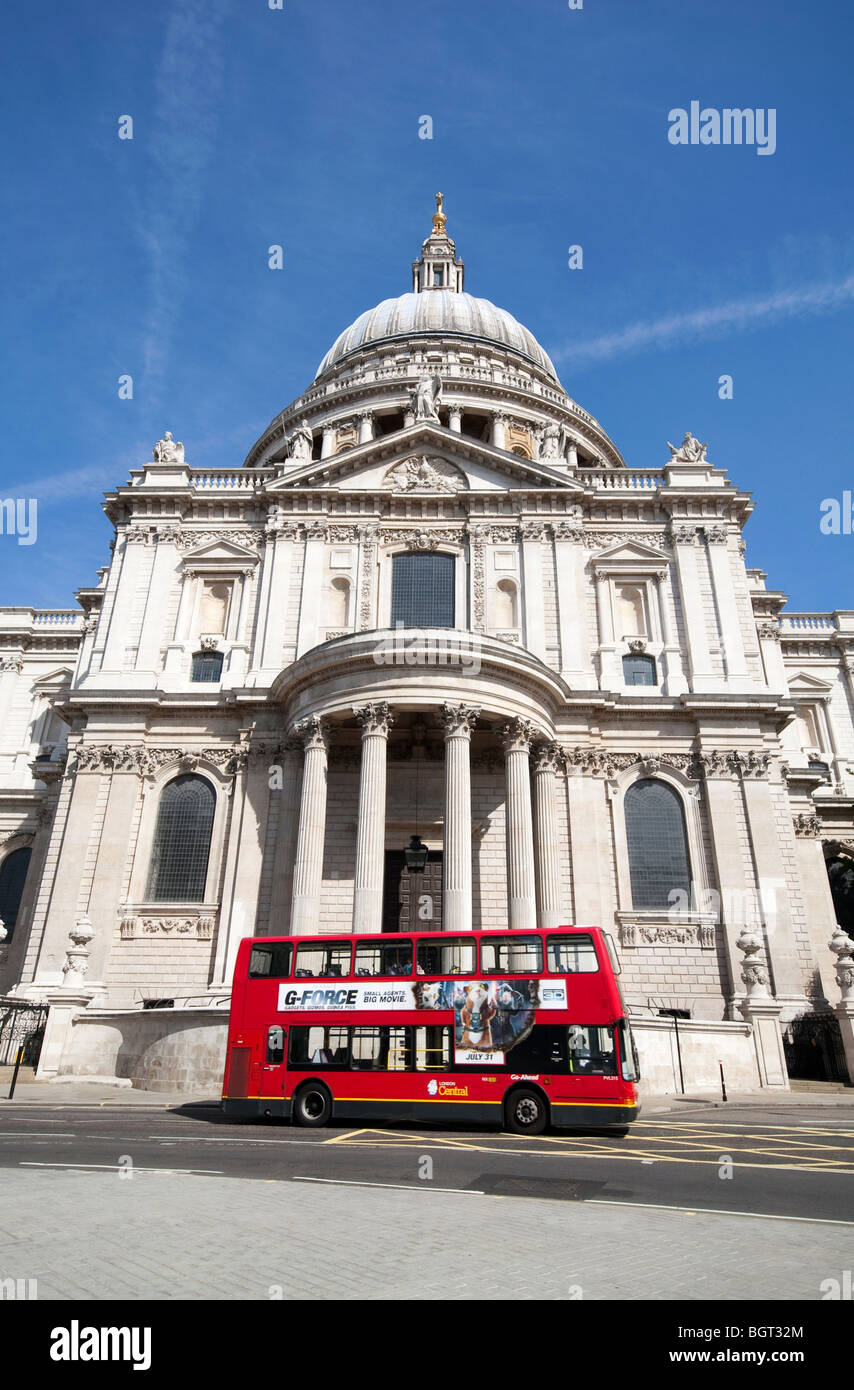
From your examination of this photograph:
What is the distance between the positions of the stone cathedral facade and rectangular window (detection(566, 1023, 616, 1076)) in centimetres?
978

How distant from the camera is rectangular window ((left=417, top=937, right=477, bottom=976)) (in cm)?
1884

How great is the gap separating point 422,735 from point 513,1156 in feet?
69.1

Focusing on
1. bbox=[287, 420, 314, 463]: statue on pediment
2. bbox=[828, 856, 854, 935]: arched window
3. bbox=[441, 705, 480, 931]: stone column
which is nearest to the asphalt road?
bbox=[441, 705, 480, 931]: stone column

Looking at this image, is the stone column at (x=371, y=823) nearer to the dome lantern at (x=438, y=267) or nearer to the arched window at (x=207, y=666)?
the arched window at (x=207, y=666)

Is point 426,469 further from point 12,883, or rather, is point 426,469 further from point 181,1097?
point 12,883

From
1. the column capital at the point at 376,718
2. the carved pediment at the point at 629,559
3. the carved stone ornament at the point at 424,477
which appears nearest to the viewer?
the column capital at the point at 376,718

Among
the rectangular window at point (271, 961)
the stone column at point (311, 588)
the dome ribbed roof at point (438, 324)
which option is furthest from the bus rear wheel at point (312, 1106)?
the dome ribbed roof at point (438, 324)

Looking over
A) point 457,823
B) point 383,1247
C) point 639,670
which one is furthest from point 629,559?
point 383,1247

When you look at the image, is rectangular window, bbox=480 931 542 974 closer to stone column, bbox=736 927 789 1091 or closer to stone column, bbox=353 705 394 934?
stone column, bbox=353 705 394 934

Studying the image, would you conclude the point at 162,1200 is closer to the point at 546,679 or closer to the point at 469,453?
the point at 546,679

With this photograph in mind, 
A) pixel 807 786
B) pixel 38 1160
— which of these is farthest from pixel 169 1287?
pixel 807 786

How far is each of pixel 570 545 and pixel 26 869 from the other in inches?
1287

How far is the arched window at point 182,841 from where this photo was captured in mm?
33594

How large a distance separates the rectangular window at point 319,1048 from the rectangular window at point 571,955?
185 inches
